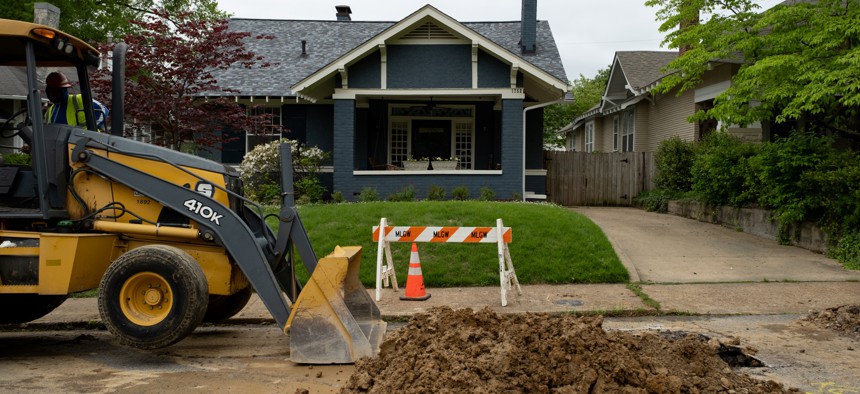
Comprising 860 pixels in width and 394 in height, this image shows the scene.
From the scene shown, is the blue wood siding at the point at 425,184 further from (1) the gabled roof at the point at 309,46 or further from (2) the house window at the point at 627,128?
(2) the house window at the point at 627,128

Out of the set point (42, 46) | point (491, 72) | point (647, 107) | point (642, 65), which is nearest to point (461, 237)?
point (42, 46)

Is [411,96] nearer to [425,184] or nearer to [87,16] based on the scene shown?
[425,184]

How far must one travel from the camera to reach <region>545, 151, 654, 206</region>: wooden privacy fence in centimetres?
2209

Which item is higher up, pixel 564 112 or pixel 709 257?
pixel 564 112

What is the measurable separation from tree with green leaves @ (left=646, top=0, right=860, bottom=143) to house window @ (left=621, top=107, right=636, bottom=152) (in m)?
10.7

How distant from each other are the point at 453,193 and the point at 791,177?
7.84 metres

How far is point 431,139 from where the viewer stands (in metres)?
21.3

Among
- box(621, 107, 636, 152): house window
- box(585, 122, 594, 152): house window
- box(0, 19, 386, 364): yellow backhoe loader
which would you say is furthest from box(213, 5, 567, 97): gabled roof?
box(0, 19, 386, 364): yellow backhoe loader

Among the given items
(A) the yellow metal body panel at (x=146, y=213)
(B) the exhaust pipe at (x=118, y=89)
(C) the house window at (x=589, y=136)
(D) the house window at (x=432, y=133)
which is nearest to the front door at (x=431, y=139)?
(D) the house window at (x=432, y=133)

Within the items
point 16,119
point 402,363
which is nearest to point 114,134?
point 16,119

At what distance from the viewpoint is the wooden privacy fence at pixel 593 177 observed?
2209 cm

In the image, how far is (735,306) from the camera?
8781 mm

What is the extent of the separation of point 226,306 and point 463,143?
1445 cm

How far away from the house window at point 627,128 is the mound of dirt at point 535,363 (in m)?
21.1
